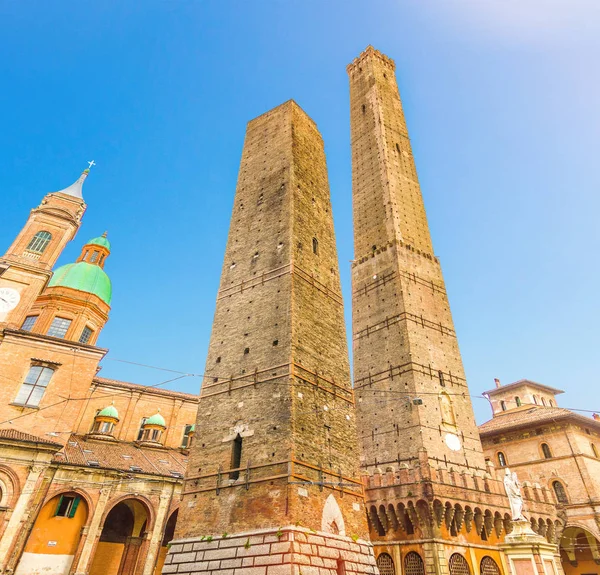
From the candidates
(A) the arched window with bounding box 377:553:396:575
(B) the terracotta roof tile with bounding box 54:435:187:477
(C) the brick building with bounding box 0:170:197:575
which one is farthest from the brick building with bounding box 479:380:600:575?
(C) the brick building with bounding box 0:170:197:575

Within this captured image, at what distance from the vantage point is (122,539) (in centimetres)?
2277

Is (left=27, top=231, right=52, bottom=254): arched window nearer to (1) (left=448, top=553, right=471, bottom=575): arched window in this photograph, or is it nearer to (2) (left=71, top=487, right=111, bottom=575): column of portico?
(2) (left=71, top=487, right=111, bottom=575): column of portico

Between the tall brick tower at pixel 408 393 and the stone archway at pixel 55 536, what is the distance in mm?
13063

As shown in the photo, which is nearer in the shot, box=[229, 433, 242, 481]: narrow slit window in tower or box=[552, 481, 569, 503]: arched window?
box=[229, 433, 242, 481]: narrow slit window in tower

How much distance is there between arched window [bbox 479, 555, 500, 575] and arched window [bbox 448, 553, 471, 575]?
2.92ft

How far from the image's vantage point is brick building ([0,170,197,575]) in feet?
62.7

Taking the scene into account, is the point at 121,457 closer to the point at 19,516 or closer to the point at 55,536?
the point at 55,536

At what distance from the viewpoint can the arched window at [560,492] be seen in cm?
Result: 2806

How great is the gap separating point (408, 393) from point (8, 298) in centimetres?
2111

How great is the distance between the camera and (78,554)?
64.1 ft

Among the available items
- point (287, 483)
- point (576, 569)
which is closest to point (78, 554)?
point (287, 483)

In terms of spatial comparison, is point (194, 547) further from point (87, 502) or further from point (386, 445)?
point (386, 445)

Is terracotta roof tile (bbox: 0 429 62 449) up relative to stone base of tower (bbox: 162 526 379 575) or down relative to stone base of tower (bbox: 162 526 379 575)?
up

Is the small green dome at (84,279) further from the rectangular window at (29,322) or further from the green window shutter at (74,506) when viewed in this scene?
the green window shutter at (74,506)
